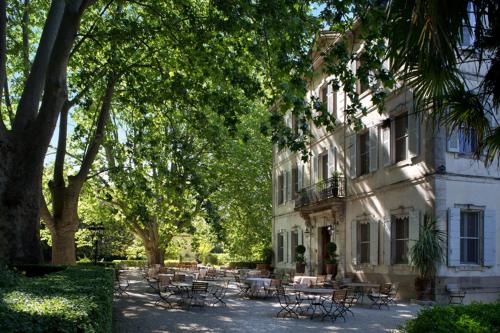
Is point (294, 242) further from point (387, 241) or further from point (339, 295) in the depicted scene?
point (339, 295)

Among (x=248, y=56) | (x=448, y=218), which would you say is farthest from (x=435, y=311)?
(x=448, y=218)

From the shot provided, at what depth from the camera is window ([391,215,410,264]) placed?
63.4 feet

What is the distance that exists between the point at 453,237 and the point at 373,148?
514 centimetres

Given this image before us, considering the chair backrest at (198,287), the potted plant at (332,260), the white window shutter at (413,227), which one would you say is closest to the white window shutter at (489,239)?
the white window shutter at (413,227)

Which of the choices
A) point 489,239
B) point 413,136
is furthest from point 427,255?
point 413,136

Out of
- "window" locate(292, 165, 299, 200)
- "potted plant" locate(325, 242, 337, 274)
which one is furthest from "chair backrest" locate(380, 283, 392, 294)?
"window" locate(292, 165, 299, 200)

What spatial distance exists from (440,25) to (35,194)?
9234 mm

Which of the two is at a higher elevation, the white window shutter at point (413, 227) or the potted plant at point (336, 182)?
the potted plant at point (336, 182)

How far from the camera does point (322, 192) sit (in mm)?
25641

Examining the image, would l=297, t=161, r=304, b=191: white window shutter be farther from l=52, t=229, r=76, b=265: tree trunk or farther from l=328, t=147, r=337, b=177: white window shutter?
l=52, t=229, r=76, b=265: tree trunk

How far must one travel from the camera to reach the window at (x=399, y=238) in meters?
19.3

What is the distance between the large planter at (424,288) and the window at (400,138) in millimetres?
4403

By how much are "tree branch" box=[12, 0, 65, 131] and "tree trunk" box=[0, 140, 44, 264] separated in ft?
1.99

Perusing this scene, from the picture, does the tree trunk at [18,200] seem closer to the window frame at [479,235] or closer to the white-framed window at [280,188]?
the window frame at [479,235]
